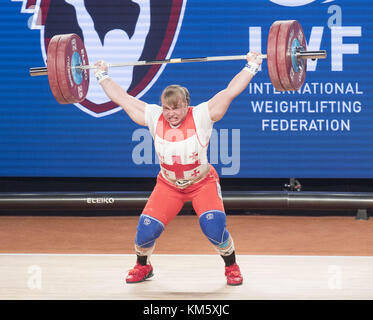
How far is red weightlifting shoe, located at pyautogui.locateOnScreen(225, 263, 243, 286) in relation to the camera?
395 centimetres

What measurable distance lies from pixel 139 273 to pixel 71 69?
1432 mm

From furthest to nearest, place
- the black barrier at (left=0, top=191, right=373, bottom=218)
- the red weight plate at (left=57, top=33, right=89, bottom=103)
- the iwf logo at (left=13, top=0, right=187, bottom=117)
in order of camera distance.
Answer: the iwf logo at (left=13, top=0, right=187, bottom=117) < the black barrier at (left=0, top=191, right=373, bottom=218) < the red weight plate at (left=57, top=33, right=89, bottom=103)

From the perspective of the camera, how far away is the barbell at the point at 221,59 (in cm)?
385

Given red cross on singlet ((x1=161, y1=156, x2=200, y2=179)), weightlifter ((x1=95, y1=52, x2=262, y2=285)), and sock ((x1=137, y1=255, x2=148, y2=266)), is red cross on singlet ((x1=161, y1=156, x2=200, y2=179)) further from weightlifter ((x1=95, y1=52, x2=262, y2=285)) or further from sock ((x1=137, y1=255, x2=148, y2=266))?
sock ((x1=137, y1=255, x2=148, y2=266))

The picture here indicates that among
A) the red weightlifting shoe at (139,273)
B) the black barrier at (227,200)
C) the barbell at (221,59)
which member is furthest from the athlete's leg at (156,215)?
the black barrier at (227,200)

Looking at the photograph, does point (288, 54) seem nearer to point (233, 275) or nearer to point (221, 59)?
point (221, 59)

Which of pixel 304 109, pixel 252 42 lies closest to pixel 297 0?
pixel 252 42

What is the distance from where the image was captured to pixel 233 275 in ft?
13.0

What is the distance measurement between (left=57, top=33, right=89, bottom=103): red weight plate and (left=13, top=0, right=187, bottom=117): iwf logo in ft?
8.32

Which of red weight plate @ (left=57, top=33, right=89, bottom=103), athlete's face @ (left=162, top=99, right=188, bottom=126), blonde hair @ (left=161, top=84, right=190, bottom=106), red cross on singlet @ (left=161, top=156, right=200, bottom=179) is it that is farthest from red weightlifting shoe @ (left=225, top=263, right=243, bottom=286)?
red weight plate @ (left=57, top=33, right=89, bottom=103)

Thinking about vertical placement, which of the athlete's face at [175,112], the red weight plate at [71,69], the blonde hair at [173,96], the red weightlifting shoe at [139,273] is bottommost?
the red weightlifting shoe at [139,273]

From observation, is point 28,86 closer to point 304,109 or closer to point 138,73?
point 138,73

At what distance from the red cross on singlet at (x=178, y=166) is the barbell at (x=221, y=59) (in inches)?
26.7

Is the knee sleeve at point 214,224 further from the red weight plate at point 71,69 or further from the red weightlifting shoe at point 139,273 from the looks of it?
the red weight plate at point 71,69
